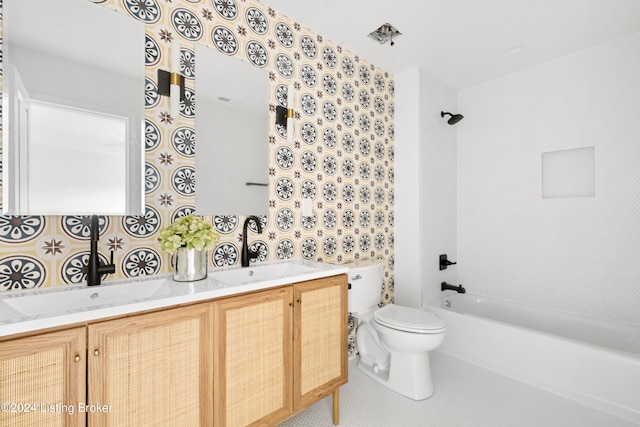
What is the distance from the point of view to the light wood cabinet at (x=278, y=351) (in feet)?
4.07

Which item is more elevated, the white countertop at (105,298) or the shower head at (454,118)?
the shower head at (454,118)

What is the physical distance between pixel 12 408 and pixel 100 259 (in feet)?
2.00

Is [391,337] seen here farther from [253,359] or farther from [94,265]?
[94,265]

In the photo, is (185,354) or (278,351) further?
(278,351)

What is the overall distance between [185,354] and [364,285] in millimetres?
1327

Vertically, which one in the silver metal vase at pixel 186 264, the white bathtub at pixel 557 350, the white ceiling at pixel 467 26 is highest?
the white ceiling at pixel 467 26

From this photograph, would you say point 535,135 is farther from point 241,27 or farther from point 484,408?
point 241,27

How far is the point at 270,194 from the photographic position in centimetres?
192

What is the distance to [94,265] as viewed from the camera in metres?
1.23

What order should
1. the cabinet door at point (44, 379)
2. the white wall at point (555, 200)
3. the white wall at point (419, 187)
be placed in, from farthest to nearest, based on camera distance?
1. the white wall at point (419, 187)
2. the white wall at point (555, 200)
3. the cabinet door at point (44, 379)

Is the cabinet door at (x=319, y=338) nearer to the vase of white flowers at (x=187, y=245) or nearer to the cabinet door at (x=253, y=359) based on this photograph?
the cabinet door at (x=253, y=359)

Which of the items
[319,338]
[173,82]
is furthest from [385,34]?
[319,338]

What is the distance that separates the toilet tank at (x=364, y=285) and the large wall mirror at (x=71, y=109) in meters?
1.37

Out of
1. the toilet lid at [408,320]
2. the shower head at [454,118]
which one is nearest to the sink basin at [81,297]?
the toilet lid at [408,320]
